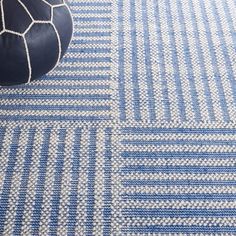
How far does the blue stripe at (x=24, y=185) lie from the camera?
40.8 inches

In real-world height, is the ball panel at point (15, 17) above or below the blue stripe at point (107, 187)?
above

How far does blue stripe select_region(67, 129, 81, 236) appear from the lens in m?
1.04

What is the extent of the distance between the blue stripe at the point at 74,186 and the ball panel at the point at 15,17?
35 cm

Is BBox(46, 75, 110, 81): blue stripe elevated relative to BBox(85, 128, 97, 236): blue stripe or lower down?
elevated

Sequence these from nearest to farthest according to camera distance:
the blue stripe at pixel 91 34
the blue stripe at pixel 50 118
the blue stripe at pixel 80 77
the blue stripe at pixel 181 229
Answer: the blue stripe at pixel 181 229 < the blue stripe at pixel 50 118 < the blue stripe at pixel 80 77 < the blue stripe at pixel 91 34

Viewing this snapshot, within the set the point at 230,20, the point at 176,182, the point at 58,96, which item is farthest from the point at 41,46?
the point at 230,20

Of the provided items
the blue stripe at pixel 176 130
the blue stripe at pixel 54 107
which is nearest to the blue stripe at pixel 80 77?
the blue stripe at pixel 54 107

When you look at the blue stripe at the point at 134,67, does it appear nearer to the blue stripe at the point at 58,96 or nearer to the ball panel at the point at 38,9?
the blue stripe at the point at 58,96

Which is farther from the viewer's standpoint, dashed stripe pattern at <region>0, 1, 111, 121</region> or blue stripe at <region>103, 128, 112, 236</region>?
dashed stripe pattern at <region>0, 1, 111, 121</region>

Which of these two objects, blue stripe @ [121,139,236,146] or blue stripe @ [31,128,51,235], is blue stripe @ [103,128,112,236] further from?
blue stripe @ [31,128,51,235]

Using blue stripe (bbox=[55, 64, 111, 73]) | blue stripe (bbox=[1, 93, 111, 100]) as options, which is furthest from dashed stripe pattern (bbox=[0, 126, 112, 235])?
blue stripe (bbox=[55, 64, 111, 73])

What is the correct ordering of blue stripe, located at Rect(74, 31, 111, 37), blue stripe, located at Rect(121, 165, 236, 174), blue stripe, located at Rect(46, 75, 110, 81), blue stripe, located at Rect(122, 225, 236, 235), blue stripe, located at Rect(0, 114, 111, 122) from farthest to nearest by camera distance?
blue stripe, located at Rect(74, 31, 111, 37) → blue stripe, located at Rect(46, 75, 110, 81) → blue stripe, located at Rect(0, 114, 111, 122) → blue stripe, located at Rect(121, 165, 236, 174) → blue stripe, located at Rect(122, 225, 236, 235)

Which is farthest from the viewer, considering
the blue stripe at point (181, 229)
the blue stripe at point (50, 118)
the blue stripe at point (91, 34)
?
the blue stripe at point (91, 34)

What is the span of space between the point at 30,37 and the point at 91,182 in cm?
44
